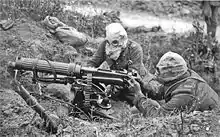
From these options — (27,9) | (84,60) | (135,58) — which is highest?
(27,9)

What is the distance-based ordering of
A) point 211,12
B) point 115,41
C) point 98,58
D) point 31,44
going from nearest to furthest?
1. point 115,41
2. point 98,58
3. point 31,44
4. point 211,12

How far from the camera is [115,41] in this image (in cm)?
774

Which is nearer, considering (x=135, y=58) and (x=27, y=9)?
(x=135, y=58)

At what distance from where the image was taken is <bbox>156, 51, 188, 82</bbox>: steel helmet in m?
6.49

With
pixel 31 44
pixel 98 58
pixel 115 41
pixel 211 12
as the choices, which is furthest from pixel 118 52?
pixel 211 12

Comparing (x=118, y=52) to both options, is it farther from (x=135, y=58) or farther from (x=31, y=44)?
(x=31, y=44)

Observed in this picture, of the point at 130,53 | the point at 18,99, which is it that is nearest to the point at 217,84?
the point at 130,53

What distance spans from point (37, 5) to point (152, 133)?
18.7 feet

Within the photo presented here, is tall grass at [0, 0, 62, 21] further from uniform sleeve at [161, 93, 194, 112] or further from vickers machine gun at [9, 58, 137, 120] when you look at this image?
uniform sleeve at [161, 93, 194, 112]

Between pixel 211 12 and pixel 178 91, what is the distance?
7.05 meters

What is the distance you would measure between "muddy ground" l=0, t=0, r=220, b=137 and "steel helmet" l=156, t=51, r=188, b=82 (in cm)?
67

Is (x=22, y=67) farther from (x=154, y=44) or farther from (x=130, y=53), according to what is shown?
(x=154, y=44)

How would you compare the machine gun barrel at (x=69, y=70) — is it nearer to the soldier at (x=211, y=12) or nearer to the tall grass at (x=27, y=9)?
the tall grass at (x=27, y=9)

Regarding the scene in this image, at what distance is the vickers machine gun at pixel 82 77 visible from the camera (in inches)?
254
